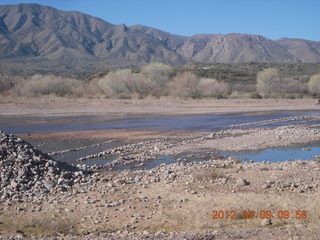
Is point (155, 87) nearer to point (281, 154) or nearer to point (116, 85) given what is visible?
point (116, 85)

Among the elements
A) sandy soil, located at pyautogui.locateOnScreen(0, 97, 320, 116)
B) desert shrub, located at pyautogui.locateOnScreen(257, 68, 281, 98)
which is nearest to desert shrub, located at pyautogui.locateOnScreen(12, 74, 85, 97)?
sandy soil, located at pyautogui.locateOnScreen(0, 97, 320, 116)

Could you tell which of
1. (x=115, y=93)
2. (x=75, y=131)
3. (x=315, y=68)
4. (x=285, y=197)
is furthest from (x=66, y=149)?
(x=315, y=68)

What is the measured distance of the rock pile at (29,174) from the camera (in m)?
9.51

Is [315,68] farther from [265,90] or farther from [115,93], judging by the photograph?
[115,93]

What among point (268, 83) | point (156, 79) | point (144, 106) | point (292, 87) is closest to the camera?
point (144, 106)

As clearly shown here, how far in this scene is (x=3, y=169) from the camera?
10.3 m

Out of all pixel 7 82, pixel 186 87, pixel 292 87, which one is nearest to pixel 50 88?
pixel 7 82

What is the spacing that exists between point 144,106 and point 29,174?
116 feet

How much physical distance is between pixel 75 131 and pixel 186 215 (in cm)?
1808

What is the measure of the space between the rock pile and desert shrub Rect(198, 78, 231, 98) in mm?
46617
